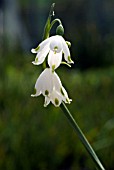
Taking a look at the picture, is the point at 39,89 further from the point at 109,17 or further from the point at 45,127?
the point at 109,17

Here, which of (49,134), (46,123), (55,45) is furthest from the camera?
(46,123)

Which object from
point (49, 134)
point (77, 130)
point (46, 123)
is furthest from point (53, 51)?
point (46, 123)

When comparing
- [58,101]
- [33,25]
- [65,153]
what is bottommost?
[65,153]

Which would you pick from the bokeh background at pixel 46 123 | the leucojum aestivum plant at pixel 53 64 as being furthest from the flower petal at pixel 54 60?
the bokeh background at pixel 46 123

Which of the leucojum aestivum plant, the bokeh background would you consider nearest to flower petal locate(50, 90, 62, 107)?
the leucojum aestivum plant

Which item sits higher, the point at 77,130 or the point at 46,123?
the point at 77,130

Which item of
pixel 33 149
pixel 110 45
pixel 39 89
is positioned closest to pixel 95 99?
pixel 33 149

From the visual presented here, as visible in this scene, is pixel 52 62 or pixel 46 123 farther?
pixel 46 123

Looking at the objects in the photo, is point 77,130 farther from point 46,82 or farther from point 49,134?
point 49,134

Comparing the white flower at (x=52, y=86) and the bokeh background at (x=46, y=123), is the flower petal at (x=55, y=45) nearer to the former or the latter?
the white flower at (x=52, y=86)
